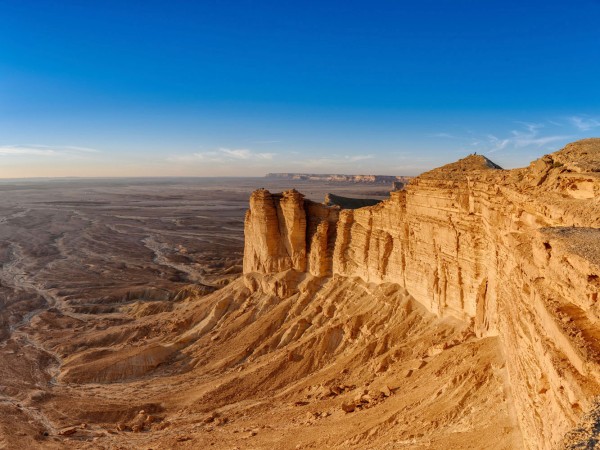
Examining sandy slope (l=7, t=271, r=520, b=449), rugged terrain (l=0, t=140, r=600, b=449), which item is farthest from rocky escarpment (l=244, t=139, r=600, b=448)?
sandy slope (l=7, t=271, r=520, b=449)

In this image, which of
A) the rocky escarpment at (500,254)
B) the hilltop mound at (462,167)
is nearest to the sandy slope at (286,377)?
the rocky escarpment at (500,254)

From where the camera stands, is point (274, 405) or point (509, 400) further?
point (274, 405)

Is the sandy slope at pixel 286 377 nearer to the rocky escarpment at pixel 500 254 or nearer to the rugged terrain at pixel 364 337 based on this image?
the rugged terrain at pixel 364 337

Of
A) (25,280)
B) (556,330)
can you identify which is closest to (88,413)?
(556,330)

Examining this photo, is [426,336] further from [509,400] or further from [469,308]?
[509,400]

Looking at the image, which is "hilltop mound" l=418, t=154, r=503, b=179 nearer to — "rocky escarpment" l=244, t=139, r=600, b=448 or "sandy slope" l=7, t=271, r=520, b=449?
"rocky escarpment" l=244, t=139, r=600, b=448
